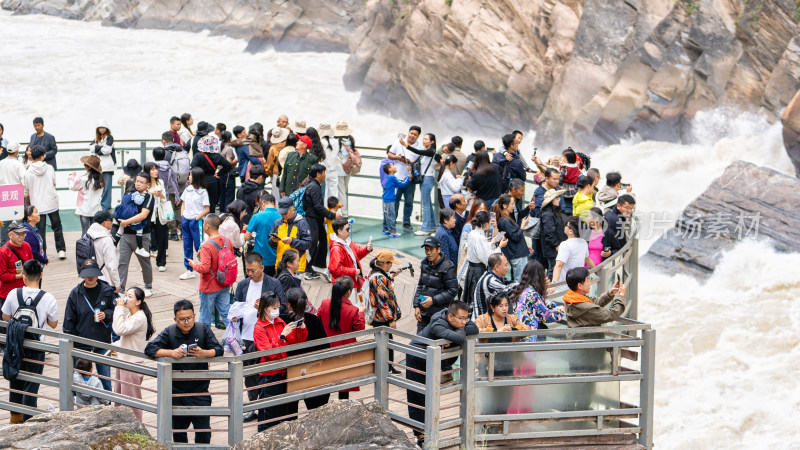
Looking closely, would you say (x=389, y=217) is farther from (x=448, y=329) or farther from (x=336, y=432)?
(x=336, y=432)

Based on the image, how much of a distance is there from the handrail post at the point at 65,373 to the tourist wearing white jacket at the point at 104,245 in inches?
94.5

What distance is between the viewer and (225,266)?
9953 mm

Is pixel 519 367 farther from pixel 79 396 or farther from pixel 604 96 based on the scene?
pixel 604 96

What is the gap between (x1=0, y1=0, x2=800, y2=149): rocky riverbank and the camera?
2605cm

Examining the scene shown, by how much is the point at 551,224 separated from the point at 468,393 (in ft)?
13.7

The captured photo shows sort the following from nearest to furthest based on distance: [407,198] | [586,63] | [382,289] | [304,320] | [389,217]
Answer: [304,320]
[382,289]
[389,217]
[407,198]
[586,63]

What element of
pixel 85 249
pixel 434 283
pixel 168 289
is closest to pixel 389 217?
pixel 168 289

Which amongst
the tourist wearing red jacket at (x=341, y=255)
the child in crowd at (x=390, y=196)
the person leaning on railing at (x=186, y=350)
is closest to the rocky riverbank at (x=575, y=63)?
the child in crowd at (x=390, y=196)

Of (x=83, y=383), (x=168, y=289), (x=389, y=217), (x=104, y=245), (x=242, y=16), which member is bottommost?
(x=168, y=289)

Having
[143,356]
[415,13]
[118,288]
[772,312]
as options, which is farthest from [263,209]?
[415,13]

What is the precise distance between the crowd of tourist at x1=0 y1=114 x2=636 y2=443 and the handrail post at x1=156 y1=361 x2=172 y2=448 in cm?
15

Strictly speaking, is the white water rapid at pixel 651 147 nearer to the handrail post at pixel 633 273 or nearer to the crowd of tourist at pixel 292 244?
the handrail post at pixel 633 273

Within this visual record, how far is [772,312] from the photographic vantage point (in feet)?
54.6

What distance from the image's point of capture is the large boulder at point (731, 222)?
59.9 feet
